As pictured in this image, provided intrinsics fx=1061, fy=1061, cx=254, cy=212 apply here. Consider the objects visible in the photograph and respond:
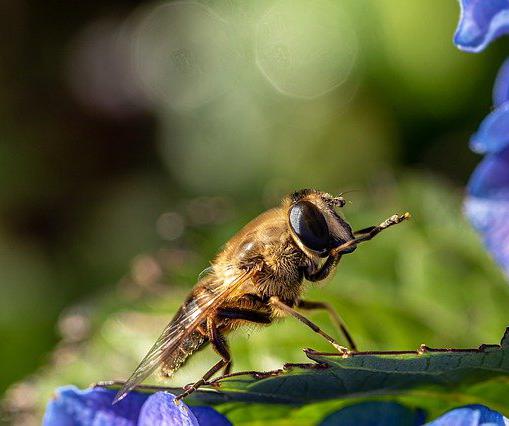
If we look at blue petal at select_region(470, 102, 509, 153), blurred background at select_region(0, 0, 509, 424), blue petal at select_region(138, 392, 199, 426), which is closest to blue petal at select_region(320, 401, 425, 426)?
blue petal at select_region(138, 392, 199, 426)

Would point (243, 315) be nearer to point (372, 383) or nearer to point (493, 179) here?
point (372, 383)

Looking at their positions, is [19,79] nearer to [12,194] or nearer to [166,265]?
[12,194]

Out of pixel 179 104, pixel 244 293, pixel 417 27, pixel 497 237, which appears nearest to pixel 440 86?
pixel 417 27

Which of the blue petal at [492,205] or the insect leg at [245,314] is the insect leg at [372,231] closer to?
the insect leg at [245,314]

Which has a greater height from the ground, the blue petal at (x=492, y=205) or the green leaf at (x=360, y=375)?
the blue petal at (x=492, y=205)

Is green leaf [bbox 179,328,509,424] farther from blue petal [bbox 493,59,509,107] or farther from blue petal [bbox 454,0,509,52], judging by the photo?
blue petal [bbox 493,59,509,107]

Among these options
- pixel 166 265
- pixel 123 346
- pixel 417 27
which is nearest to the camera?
pixel 123 346

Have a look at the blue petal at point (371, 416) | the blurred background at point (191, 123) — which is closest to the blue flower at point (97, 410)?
the blue petal at point (371, 416)
